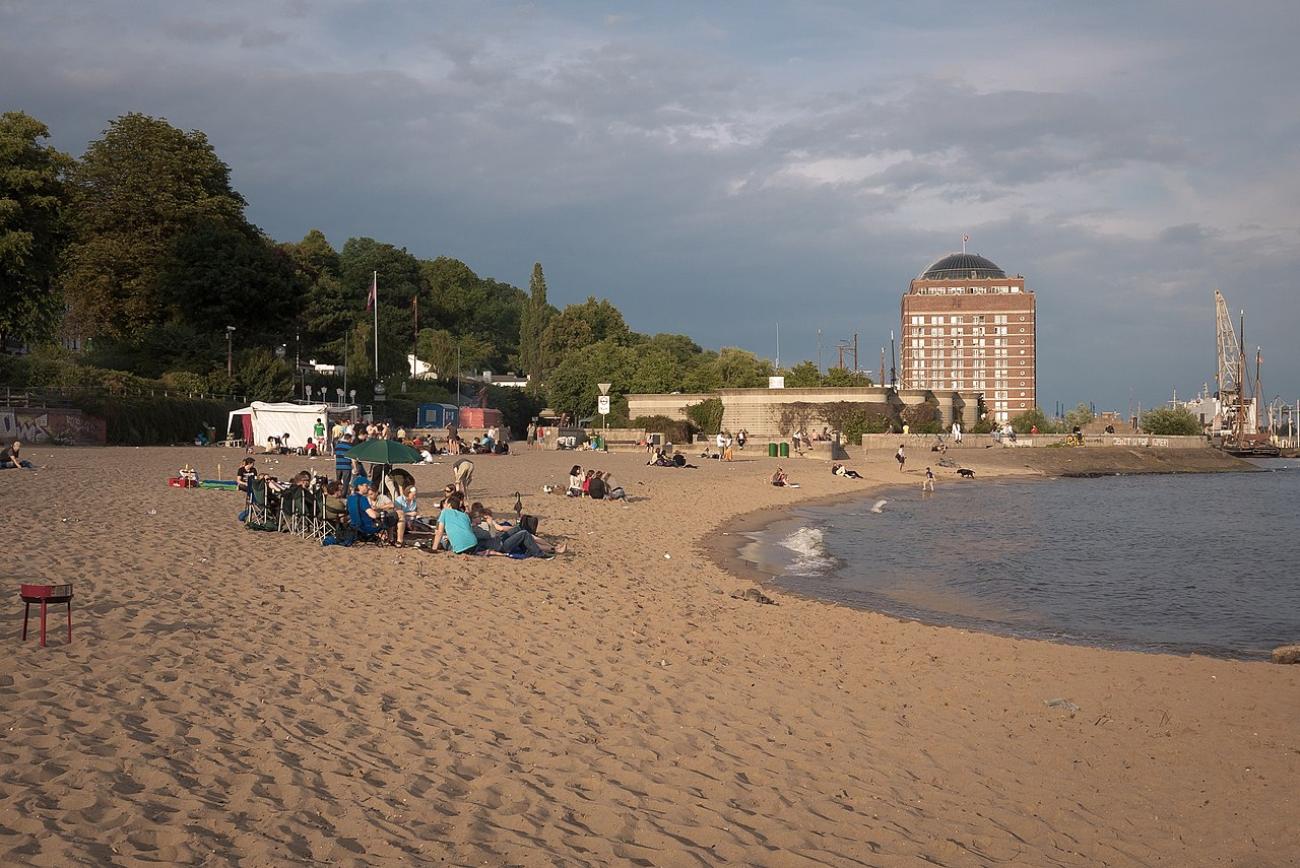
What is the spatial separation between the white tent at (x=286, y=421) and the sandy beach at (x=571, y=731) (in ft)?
91.0

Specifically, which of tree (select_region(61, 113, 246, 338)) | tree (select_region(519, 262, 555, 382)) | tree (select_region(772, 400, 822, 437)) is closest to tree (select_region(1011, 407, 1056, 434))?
tree (select_region(772, 400, 822, 437))

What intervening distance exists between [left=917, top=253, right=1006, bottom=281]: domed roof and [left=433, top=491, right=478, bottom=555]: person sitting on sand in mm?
151948

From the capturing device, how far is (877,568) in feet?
64.0

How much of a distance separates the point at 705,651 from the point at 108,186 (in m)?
58.6

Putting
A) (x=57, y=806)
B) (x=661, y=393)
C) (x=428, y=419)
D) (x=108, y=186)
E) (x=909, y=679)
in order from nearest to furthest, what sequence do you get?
(x=57, y=806) → (x=909, y=679) → (x=108, y=186) → (x=428, y=419) → (x=661, y=393)

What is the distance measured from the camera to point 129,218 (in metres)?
57.8

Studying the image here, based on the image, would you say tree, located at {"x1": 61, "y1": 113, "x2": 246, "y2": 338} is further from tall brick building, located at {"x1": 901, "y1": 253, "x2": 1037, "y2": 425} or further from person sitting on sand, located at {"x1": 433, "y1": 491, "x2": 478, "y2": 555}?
tall brick building, located at {"x1": 901, "y1": 253, "x2": 1037, "y2": 425}

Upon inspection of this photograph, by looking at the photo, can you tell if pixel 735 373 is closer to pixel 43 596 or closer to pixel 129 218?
pixel 129 218

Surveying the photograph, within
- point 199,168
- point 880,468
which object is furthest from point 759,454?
point 199,168

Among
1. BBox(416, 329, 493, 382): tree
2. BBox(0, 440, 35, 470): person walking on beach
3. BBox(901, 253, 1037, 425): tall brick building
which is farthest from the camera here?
BBox(901, 253, 1037, 425): tall brick building

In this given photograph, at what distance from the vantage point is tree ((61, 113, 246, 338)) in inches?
2215

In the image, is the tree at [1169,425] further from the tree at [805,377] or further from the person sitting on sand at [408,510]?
the person sitting on sand at [408,510]

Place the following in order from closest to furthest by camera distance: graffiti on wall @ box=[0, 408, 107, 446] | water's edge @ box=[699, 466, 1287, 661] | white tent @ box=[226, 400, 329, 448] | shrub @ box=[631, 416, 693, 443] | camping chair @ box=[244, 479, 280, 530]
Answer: water's edge @ box=[699, 466, 1287, 661], camping chair @ box=[244, 479, 280, 530], graffiti on wall @ box=[0, 408, 107, 446], white tent @ box=[226, 400, 329, 448], shrub @ box=[631, 416, 693, 443]

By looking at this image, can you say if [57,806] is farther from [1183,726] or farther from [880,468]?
[880,468]
